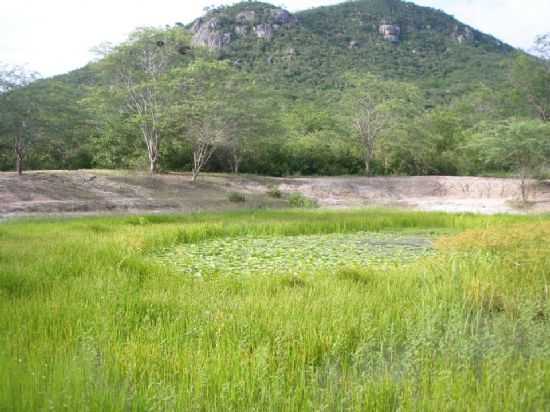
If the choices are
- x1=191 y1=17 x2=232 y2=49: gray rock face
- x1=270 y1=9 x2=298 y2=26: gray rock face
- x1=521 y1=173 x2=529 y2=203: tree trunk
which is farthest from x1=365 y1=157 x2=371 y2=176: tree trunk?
x1=270 y1=9 x2=298 y2=26: gray rock face

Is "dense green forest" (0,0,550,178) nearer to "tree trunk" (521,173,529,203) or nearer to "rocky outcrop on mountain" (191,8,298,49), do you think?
"tree trunk" (521,173,529,203)

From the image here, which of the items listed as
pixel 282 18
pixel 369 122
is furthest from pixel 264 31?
pixel 369 122

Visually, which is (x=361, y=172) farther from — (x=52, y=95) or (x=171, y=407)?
(x=171, y=407)

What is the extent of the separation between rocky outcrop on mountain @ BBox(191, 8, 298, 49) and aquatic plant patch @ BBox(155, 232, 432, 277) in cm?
6779

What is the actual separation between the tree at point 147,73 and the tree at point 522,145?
1620 cm

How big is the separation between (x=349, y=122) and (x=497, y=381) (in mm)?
29937

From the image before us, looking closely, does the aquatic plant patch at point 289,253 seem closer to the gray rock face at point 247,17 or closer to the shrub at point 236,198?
the shrub at point 236,198

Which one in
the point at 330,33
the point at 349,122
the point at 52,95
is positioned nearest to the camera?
the point at 52,95

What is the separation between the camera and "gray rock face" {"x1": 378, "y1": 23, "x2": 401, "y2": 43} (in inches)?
3000

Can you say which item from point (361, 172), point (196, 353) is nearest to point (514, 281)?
point (196, 353)

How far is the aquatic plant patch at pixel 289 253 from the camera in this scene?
7030mm

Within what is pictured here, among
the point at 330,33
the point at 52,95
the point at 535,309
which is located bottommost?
the point at 535,309

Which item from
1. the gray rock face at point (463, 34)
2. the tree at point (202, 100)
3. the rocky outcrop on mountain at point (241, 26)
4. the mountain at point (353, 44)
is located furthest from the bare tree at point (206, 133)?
the gray rock face at point (463, 34)

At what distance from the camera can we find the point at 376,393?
112 inches
